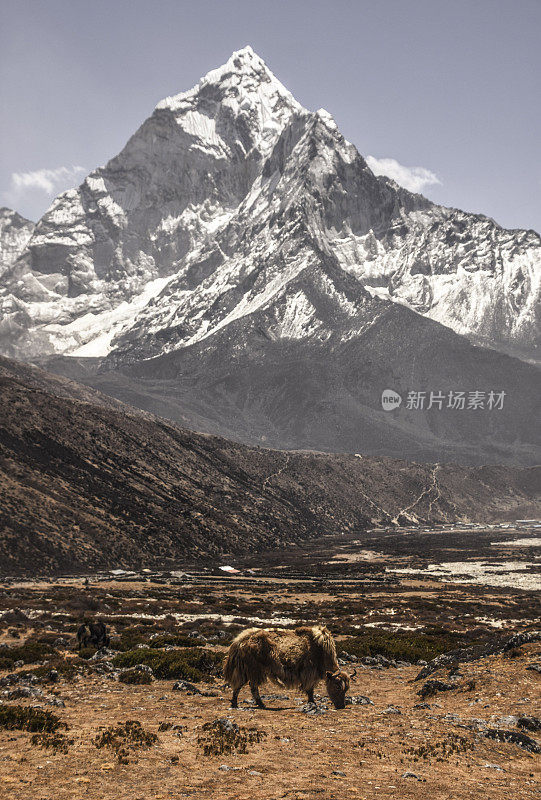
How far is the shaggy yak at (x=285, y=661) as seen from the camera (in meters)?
18.6

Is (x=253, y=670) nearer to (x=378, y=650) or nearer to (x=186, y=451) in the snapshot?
(x=378, y=650)

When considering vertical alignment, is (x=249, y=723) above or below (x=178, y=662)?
above

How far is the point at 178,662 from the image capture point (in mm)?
25359

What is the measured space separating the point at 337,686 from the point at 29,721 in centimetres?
850

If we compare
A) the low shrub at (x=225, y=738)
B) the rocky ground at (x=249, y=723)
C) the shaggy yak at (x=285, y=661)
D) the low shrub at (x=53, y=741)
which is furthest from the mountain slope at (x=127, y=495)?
the low shrub at (x=225, y=738)

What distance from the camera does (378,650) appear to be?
31469 millimetres

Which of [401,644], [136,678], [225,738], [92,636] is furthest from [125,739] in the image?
[401,644]

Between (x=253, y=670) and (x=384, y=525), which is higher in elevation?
(x=253, y=670)

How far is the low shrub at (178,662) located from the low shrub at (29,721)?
756 cm

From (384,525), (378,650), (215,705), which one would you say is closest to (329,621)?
(378,650)

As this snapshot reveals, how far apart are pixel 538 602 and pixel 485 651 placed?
4244 cm

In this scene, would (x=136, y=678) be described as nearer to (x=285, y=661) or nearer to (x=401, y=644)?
(x=285, y=661)

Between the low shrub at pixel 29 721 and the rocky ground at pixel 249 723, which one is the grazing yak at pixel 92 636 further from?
the low shrub at pixel 29 721

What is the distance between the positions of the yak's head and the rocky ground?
1.14 feet
